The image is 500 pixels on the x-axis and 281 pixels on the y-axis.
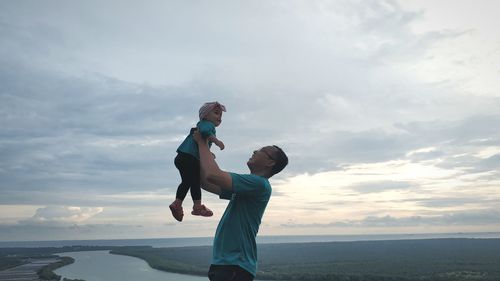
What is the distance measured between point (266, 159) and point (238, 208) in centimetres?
44

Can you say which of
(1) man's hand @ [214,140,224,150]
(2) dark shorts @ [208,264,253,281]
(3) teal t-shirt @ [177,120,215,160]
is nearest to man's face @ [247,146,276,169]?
(1) man's hand @ [214,140,224,150]

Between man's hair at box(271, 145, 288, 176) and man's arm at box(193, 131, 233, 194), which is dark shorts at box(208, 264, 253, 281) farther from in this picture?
man's hair at box(271, 145, 288, 176)

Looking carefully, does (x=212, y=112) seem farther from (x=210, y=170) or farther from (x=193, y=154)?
(x=210, y=170)

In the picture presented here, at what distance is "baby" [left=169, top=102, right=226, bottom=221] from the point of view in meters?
3.36

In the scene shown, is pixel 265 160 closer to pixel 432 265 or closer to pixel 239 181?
pixel 239 181

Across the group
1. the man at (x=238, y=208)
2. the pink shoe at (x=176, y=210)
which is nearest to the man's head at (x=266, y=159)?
the man at (x=238, y=208)

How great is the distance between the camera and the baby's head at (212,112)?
11.1 ft

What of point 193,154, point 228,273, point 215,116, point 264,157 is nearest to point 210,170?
point 193,154

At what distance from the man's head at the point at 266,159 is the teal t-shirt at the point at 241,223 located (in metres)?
0.15

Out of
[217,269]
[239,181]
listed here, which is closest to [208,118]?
[239,181]

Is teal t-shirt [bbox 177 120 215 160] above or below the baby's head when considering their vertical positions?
below

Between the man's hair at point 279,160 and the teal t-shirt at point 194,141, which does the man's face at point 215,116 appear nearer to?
the teal t-shirt at point 194,141

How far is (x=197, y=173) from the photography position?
3.45 metres

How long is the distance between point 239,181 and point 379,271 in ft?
294
